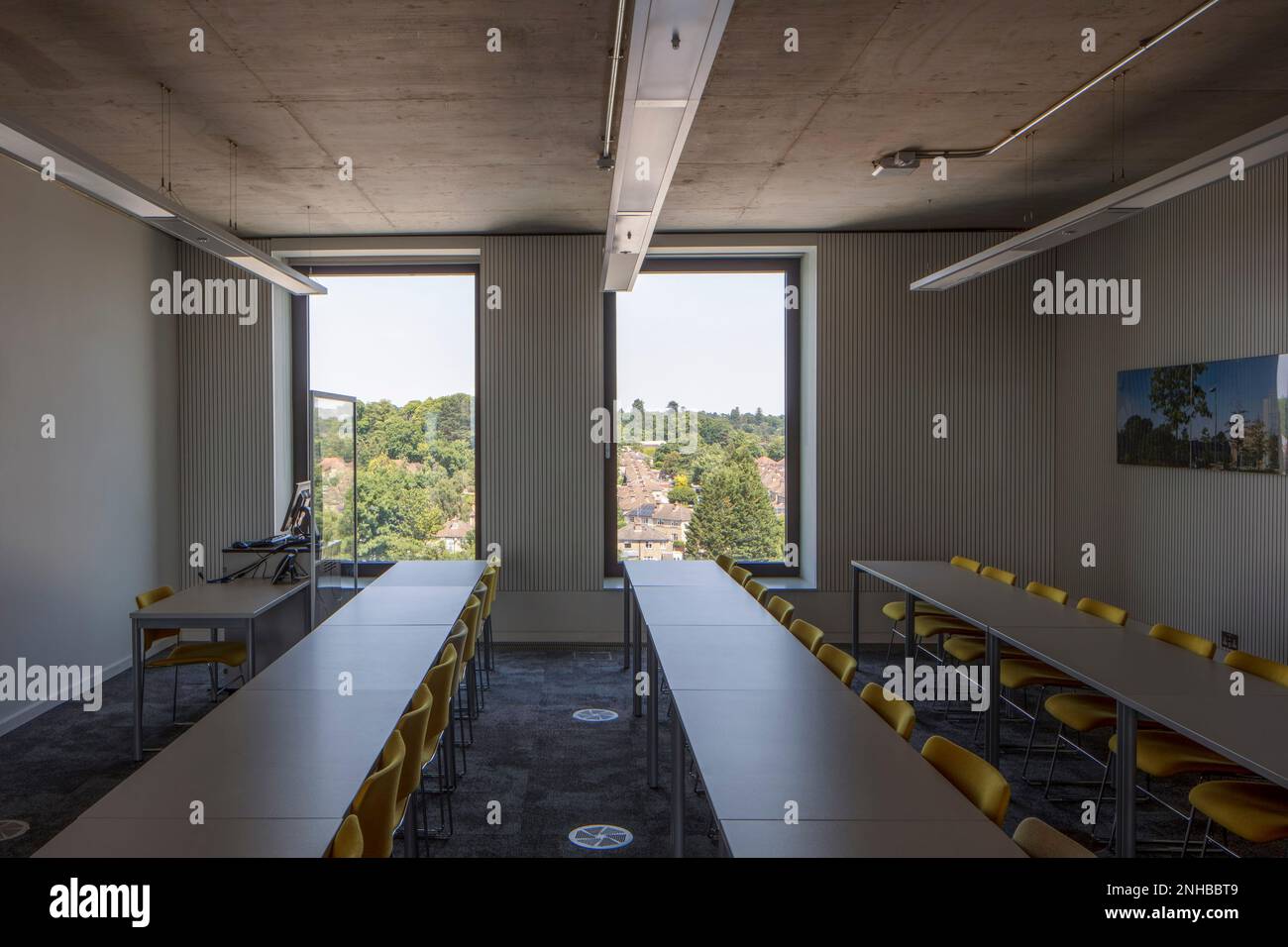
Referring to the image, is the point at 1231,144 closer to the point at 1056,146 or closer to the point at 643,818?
the point at 1056,146

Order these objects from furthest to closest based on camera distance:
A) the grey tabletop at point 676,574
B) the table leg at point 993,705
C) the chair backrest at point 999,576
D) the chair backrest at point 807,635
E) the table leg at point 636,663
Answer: the grey tabletop at point 676,574 → the chair backrest at point 999,576 → the table leg at point 636,663 → the table leg at point 993,705 → the chair backrest at point 807,635

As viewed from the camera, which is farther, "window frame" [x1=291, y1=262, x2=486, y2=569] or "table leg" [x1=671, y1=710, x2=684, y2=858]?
"window frame" [x1=291, y1=262, x2=486, y2=569]

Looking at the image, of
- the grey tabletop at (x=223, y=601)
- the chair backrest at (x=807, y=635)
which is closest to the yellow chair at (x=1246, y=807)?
the chair backrest at (x=807, y=635)

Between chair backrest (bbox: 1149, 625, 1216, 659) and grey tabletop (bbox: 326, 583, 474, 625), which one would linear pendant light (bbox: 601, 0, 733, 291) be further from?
chair backrest (bbox: 1149, 625, 1216, 659)

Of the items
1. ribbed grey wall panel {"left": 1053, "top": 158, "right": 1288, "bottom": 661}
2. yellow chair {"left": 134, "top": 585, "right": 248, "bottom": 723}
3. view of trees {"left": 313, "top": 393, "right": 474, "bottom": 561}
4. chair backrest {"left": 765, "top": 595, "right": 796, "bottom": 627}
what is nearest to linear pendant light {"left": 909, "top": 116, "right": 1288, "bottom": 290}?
ribbed grey wall panel {"left": 1053, "top": 158, "right": 1288, "bottom": 661}

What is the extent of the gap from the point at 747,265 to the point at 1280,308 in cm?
408

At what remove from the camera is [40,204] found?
5.46m

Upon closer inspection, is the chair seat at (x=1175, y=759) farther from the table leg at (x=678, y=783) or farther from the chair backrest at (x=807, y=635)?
the table leg at (x=678, y=783)

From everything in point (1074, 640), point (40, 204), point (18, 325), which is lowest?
point (1074, 640)

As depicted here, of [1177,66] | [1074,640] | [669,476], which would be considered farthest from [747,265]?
[1074,640]

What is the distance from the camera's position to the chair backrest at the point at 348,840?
2.02 meters

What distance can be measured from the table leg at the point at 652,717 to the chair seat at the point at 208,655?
2617 millimetres

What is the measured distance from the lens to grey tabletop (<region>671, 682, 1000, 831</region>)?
2227mm
